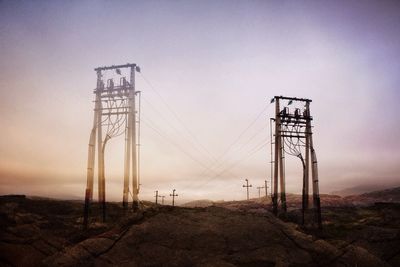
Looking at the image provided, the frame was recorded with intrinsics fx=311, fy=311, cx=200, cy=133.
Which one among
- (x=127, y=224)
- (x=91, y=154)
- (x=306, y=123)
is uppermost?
(x=306, y=123)

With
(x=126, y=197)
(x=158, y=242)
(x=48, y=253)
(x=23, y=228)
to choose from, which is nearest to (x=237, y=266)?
(x=158, y=242)

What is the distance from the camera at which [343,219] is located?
2581 centimetres

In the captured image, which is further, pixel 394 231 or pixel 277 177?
pixel 277 177

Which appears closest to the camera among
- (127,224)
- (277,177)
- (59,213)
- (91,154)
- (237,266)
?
(237,266)

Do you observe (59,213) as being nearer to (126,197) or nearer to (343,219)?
(126,197)

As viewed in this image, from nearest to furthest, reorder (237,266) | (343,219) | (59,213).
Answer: (237,266) < (59,213) < (343,219)

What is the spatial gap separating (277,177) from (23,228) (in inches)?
677

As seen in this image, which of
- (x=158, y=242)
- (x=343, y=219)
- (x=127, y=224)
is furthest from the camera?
(x=343, y=219)

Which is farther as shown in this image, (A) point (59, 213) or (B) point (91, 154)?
(A) point (59, 213)

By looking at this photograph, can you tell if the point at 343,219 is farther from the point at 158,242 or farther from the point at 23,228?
the point at 23,228

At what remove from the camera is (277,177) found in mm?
24109

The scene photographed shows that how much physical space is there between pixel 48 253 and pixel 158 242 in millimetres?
4748

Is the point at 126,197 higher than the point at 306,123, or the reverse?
the point at 306,123

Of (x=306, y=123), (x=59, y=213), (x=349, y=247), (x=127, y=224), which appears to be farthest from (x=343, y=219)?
(x=59, y=213)
